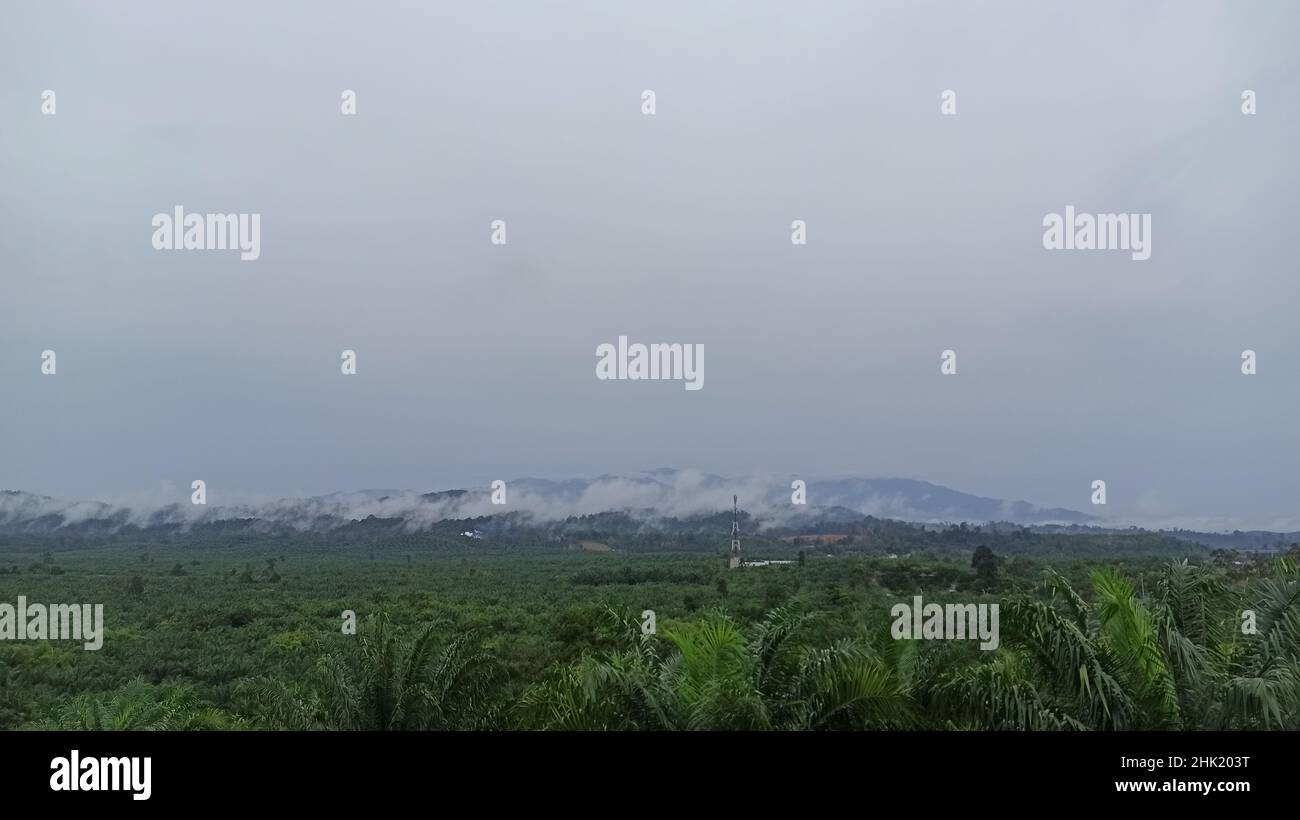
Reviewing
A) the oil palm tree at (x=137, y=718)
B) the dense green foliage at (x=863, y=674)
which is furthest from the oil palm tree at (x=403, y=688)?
the oil palm tree at (x=137, y=718)

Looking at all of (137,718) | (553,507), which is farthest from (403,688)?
(553,507)

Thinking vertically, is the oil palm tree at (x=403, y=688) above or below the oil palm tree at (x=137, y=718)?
above

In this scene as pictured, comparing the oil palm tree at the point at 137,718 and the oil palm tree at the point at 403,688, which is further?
the oil palm tree at the point at 137,718

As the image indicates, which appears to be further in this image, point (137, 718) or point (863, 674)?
point (137, 718)

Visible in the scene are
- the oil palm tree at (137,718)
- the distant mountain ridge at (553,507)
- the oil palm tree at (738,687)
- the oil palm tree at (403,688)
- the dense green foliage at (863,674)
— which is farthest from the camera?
the distant mountain ridge at (553,507)

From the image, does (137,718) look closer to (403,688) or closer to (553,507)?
(403,688)

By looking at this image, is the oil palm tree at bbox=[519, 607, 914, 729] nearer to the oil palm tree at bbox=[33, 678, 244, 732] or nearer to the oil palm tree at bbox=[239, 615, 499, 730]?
the oil palm tree at bbox=[239, 615, 499, 730]

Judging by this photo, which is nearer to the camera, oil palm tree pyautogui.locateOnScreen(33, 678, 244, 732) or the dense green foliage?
the dense green foliage

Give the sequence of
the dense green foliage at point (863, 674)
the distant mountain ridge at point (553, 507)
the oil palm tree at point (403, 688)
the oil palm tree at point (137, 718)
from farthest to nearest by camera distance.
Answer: the distant mountain ridge at point (553, 507), the oil palm tree at point (137, 718), the oil palm tree at point (403, 688), the dense green foliage at point (863, 674)

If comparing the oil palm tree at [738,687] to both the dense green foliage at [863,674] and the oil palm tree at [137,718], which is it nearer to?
the dense green foliage at [863,674]

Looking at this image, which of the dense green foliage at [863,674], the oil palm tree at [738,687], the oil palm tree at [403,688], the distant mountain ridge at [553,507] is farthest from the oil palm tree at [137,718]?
the distant mountain ridge at [553,507]

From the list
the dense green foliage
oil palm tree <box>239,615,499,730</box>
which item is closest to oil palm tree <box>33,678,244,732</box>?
the dense green foliage

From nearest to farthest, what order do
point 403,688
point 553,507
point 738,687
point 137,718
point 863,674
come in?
point 863,674 → point 738,687 → point 403,688 → point 137,718 → point 553,507
